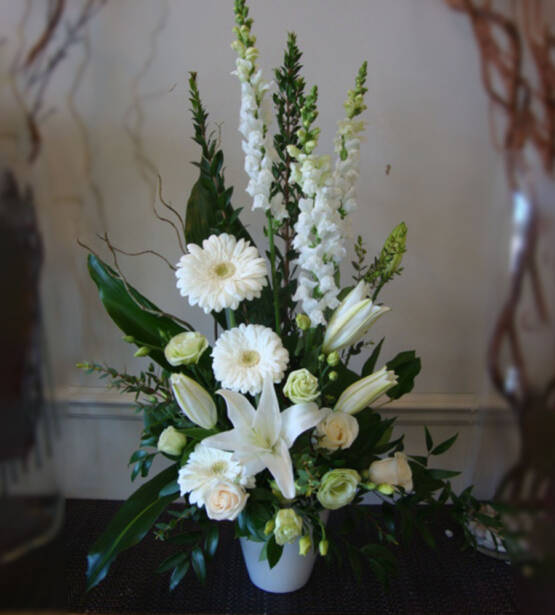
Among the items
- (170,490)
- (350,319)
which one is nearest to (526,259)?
(350,319)

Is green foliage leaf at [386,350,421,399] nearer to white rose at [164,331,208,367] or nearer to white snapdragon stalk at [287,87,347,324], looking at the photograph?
white snapdragon stalk at [287,87,347,324]

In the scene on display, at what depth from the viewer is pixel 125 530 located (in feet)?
1.84

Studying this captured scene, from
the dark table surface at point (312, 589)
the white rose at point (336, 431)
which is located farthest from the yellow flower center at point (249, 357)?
the dark table surface at point (312, 589)

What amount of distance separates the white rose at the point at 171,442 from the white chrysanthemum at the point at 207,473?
28 mm

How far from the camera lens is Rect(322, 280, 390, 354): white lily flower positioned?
0.53 metres

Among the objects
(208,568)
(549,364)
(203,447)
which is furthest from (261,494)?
(549,364)

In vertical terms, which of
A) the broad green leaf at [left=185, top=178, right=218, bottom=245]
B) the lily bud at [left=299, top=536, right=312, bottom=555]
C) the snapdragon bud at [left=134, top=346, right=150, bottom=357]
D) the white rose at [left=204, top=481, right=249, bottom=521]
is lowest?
the lily bud at [left=299, top=536, right=312, bottom=555]

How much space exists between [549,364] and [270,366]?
0.26 metres

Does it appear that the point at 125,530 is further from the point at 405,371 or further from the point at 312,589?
the point at 405,371

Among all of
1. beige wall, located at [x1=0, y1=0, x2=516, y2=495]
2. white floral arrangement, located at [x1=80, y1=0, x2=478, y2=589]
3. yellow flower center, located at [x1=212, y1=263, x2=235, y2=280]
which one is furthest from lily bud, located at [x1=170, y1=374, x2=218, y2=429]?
beige wall, located at [x1=0, y1=0, x2=516, y2=495]

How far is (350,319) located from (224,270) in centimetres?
14

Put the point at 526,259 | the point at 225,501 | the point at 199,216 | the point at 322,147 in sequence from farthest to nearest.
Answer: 1. the point at 322,147
2. the point at 199,216
3. the point at 225,501
4. the point at 526,259

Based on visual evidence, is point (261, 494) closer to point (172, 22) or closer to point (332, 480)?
point (332, 480)

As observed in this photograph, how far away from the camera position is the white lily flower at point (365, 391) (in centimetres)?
54
